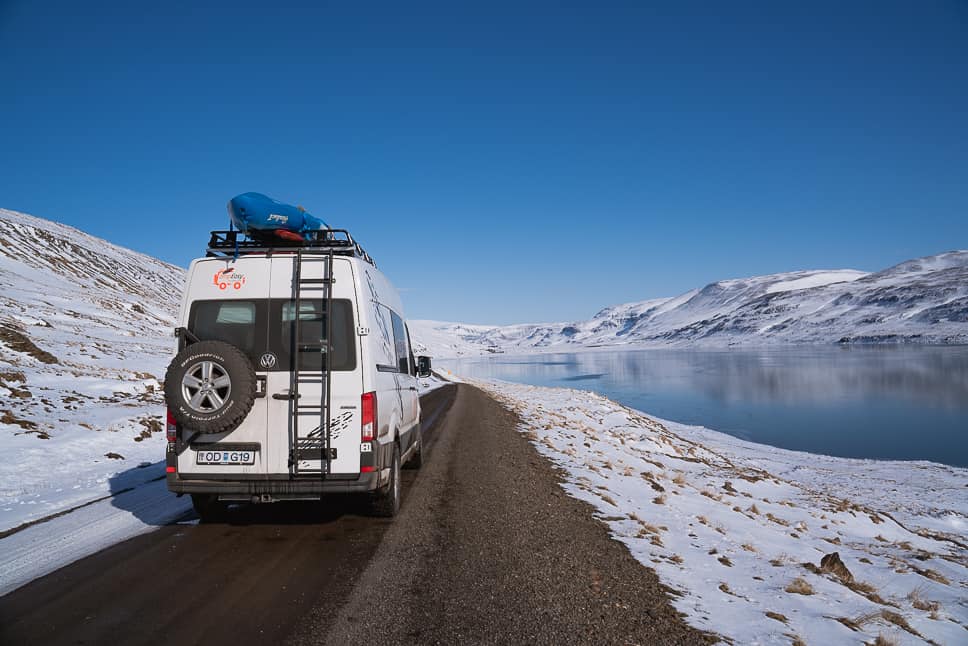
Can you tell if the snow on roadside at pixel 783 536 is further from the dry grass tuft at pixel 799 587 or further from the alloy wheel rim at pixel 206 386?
the alloy wheel rim at pixel 206 386

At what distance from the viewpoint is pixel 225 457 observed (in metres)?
5.46

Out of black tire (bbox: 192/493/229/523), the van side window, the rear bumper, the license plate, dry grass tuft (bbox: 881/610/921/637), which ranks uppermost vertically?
the van side window

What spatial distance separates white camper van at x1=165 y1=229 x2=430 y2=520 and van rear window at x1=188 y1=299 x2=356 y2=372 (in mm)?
11

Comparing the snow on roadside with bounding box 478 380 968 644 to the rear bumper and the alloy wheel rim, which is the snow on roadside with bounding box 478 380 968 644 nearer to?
the rear bumper

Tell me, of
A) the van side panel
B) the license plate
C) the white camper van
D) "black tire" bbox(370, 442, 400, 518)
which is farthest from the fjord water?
the license plate

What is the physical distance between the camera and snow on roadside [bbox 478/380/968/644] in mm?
4355

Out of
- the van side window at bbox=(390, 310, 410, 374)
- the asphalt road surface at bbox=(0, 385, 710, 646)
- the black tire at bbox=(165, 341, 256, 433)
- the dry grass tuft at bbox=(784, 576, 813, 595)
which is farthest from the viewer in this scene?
the van side window at bbox=(390, 310, 410, 374)

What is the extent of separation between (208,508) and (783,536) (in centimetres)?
794

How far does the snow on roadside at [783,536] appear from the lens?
4.36m

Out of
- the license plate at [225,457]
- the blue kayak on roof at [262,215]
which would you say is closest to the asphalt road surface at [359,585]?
the license plate at [225,457]

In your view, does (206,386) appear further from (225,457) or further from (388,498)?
(388,498)

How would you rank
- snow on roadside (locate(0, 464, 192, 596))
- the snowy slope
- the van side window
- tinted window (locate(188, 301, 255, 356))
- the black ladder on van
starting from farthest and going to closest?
the snowy slope
the van side window
tinted window (locate(188, 301, 255, 356))
the black ladder on van
snow on roadside (locate(0, 464, 192, 596))

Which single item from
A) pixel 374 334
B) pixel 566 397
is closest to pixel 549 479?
pixel 374 334

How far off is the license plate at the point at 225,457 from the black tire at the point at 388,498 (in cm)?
153
